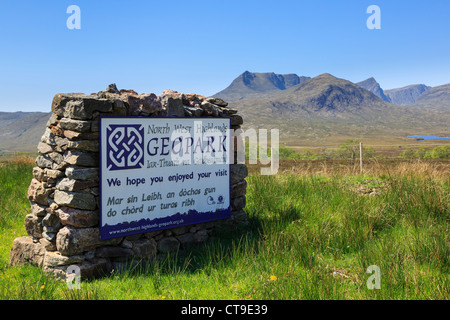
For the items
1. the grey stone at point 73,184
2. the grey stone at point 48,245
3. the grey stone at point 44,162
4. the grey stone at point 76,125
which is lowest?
the grey stone at point 48,245

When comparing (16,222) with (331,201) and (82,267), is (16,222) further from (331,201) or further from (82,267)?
(331,201)

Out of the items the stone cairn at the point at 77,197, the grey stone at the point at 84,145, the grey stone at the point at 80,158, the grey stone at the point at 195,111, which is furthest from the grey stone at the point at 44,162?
the grey stone at the point at 195,111

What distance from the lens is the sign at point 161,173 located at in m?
5.20

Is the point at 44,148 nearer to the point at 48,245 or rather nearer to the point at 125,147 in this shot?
the point at 125,147

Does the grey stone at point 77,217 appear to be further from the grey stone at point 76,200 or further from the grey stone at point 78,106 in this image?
the grey stone at point 78,106

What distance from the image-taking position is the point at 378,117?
174000 mm

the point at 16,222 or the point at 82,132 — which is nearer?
the point at 82,132

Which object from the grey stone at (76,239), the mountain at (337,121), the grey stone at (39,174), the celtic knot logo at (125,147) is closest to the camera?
the grey stone at (76,239)

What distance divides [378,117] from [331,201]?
591ft

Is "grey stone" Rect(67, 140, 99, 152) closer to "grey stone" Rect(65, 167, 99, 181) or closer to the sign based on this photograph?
the sign

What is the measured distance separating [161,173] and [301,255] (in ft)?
7.41

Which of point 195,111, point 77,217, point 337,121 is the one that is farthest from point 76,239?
point 337,121

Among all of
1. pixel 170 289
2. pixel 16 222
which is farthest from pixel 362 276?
pixel 16 222

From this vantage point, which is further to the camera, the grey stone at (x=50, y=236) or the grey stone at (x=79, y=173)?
the grey stone at (x=50, y=236)
